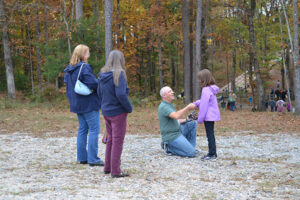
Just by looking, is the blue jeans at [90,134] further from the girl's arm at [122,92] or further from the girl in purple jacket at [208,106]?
the girl in purple jacket at [208,106]

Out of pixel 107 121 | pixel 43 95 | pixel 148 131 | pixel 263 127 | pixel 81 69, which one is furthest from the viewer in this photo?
pixel 43 95

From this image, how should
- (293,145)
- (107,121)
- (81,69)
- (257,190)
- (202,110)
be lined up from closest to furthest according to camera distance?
(257,190), (107,121), (81,69), (202,110), (293,145)

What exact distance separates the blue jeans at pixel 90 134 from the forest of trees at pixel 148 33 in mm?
11147

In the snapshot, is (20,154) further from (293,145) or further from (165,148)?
(293,145)

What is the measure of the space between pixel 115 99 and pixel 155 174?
1410 millimetres

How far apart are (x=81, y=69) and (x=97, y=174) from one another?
5.90ft

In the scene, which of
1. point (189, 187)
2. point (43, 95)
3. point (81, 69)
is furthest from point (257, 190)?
point (43, 95)

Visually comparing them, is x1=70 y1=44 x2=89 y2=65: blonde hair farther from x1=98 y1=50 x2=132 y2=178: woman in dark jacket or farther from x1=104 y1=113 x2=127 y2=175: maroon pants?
x1=104 y1=113 x2=127 y2=175: maroon pants

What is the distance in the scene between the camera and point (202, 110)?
664 centimetres

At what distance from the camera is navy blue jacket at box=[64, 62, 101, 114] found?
6012 mm

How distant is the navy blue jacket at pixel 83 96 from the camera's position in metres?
6.01

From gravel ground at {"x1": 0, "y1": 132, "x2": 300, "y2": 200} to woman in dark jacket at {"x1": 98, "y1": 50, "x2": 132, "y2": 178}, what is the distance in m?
0.46

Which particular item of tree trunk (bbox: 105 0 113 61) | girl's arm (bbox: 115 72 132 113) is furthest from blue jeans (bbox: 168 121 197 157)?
tree trunk (bbox: 105 0 113 61)

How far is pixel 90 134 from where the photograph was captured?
6.20 metres
